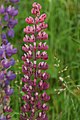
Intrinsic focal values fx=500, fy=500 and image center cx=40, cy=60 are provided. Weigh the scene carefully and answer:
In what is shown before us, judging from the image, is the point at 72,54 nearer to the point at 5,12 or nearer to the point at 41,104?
the point at 5,12

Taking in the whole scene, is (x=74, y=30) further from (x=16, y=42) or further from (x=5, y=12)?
(x=5, y=12)

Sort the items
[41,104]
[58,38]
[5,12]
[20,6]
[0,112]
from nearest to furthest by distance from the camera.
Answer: [0,112] → [41,104] → [5,12] → [58,38] → [20,6]

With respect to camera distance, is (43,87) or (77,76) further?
(77,76)

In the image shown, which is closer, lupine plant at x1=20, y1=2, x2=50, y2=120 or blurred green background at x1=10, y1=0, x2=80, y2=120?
lupine plant at x1=20, y1=2, x2=50, y2=120

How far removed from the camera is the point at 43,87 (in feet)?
8.87

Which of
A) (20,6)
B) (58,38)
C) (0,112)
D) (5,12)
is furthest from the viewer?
(20,6)

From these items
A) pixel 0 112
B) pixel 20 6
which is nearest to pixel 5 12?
pixel 0 112

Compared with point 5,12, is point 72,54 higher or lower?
lower

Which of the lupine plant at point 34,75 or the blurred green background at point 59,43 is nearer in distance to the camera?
the lupine plant at point 34,75

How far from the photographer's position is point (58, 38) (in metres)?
4.53

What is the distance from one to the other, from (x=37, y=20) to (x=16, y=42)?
169 centimetres

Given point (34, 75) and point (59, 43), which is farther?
point (59, 43)

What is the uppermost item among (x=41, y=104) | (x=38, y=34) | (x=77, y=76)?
(x=38, y=34)

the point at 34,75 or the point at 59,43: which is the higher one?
the point at 34,75
